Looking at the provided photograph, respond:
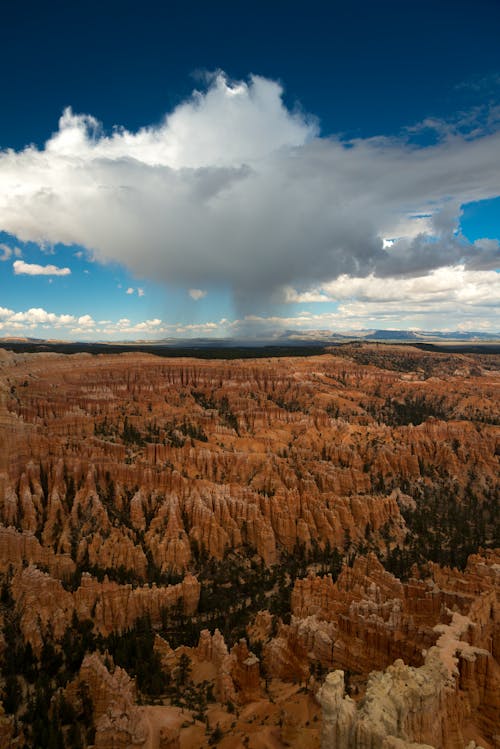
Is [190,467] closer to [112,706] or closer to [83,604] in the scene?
[83,604]

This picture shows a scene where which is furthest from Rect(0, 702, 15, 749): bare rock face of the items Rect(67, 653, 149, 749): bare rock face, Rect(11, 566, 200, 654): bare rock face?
Rect(11, 566, 200, 654): bare rock face

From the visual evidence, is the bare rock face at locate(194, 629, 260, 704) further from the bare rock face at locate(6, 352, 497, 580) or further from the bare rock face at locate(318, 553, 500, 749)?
the bare rock face at locate(6, 352, 497, 580)

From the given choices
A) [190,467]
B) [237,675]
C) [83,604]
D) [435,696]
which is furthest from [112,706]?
[190,467]

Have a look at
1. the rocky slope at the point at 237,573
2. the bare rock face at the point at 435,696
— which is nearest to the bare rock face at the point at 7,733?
the rocky slope at the point at 237,573

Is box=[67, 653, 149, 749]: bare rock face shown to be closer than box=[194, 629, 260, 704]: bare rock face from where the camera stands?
Yes

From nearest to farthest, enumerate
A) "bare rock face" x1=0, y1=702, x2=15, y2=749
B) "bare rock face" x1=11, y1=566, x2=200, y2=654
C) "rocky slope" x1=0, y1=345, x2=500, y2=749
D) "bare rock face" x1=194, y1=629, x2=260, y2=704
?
"rocky slope" x1=0, y1=345, x2=500, y2=749 < "bare rock face" x1=0, y1=702, x2=15, y2=749 < "bare rock face" x1=194, y1=629, x2=260, y2=704 < "bare rock face" x1=11, y1=566, x2=200, y2=654

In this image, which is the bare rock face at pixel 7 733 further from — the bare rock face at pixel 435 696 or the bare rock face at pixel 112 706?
the bare rock face at pixel 435 696

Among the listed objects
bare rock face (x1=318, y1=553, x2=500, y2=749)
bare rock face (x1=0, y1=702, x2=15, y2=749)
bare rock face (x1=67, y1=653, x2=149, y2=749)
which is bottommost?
bare rock face (x1=0, y1=702, x2=15, y2=749)

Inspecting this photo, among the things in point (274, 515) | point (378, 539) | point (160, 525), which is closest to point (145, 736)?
point (160, 525)

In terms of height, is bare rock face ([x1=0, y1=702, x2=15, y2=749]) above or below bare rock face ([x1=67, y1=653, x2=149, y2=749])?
below

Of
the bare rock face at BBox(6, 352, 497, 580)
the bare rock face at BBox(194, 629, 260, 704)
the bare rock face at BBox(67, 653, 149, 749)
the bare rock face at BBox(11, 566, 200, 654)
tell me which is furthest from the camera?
the bare rock face at BBox(6, 352, 497, 580)

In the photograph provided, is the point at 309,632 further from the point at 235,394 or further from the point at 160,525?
the point at 235,394
